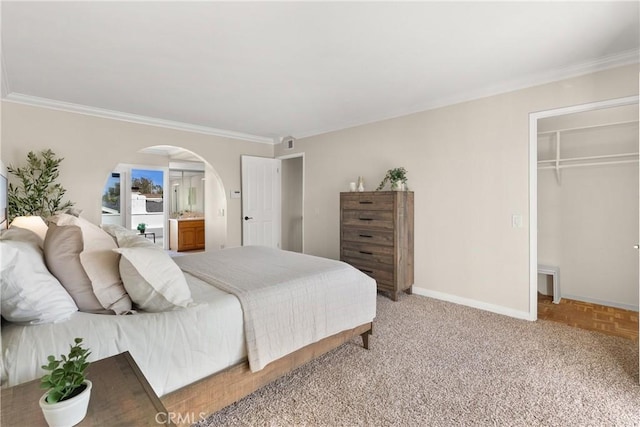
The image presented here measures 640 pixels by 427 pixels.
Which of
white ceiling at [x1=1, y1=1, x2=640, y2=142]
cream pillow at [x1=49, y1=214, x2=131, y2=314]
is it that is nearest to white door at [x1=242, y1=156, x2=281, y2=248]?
white ceiling at [x1=1, y1=1, x2=640, y2=142]

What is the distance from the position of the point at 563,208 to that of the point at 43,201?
6.37m

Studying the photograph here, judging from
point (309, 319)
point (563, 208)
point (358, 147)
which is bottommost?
point (309, 319)

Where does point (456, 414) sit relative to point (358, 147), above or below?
below

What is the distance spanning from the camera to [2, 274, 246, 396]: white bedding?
1156 millimetres

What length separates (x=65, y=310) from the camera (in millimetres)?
1313

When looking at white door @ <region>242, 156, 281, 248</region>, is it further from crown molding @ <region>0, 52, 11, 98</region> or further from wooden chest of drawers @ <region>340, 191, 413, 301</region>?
crown molding @ <region>0, 52, 11, 98</region>

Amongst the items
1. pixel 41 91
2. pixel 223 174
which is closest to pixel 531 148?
pixel 223 174

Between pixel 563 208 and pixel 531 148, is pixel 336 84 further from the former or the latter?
pixel 563 208

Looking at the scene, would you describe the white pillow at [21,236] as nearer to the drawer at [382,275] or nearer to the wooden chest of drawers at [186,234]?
the drawer at [382,275]

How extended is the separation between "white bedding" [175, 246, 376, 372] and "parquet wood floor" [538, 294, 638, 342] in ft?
7.45

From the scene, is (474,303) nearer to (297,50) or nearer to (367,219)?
(367,219)

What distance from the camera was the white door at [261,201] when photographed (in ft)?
18.0

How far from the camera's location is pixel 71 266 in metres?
1.43

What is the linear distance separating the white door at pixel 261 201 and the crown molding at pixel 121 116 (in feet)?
1.45
